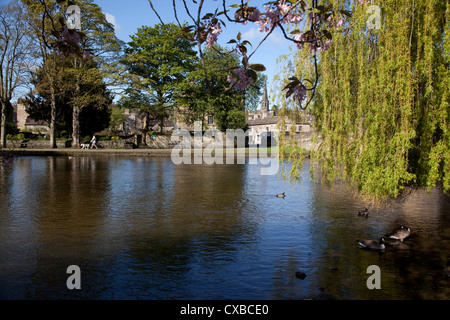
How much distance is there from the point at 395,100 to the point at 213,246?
4975 millimetres

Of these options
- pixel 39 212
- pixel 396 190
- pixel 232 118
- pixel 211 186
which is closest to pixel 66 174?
pixel 211 186

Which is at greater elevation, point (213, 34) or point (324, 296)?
point (213, 34)

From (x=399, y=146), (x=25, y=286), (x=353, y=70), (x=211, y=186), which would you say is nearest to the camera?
(x=25, y=286)

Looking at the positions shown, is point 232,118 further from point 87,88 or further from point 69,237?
point 69,237

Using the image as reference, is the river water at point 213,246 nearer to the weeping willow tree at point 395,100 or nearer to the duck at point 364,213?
the duck at point 364,213

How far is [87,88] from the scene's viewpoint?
1711 inches

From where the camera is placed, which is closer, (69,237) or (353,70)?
(69,237)

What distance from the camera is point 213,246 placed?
8188mm

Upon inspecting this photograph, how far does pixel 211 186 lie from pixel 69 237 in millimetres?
9014

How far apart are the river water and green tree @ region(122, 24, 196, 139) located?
32.9 metres

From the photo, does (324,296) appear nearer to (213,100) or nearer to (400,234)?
(400,234)

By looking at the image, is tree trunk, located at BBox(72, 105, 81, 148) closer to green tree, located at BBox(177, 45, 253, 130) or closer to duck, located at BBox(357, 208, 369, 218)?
green tree, located at BBox(177, 45, 253, 130)

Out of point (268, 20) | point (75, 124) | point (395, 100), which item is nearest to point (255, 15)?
point (268, 20)
